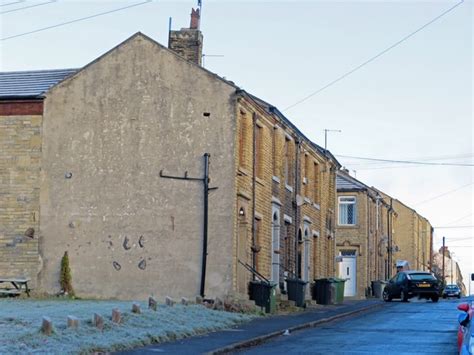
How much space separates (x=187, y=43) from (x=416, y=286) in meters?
18.6

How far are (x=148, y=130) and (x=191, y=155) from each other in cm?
166

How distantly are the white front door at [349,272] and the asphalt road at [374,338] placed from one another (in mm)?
29436

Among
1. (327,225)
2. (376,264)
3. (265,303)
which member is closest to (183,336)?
(265,303)

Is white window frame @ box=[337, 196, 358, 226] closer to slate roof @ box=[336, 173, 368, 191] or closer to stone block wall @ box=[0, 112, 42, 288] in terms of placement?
slate roof @ box=[336, 173, 368, 191]

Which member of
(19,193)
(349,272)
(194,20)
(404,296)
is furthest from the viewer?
(349,272)

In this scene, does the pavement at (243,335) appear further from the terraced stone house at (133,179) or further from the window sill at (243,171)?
the window sill at (243,171)

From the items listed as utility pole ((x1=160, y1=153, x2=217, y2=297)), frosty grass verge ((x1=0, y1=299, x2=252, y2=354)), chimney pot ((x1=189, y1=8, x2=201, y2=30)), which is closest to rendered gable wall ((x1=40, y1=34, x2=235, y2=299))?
utility pole ((x1=160, y1=153, x2=217, y2=297))

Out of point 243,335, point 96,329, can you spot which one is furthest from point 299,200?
point 96,329

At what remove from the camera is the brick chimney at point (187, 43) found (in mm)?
32281

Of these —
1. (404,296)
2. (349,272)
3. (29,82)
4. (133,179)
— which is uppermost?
(29,82)

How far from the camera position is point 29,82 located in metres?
32.9

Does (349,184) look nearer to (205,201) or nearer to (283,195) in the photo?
(283,195)

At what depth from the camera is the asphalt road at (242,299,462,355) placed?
17.4m

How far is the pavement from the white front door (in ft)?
91.2
